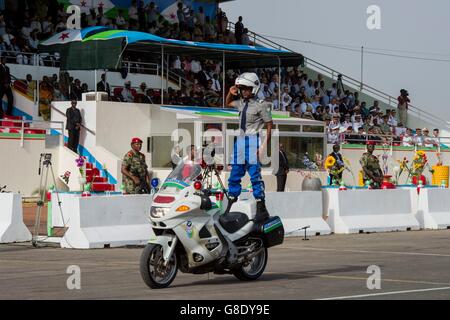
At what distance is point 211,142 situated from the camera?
3241cm

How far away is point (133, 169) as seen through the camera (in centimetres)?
2019

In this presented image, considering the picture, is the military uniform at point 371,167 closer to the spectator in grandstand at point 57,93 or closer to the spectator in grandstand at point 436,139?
the spectator in grandstand at point 57,93

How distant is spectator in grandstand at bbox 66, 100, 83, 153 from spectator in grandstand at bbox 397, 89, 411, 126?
65.6 ft

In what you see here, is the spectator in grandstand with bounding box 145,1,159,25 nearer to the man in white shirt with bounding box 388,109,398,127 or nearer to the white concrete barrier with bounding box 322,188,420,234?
the man in white shirt with bounding box 388,109,398,127

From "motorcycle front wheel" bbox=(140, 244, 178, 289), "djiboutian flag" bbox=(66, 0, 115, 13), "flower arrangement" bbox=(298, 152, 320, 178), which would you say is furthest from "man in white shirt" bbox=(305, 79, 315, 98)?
"motorcycle front wheel" bbox=(140, 244, 178, 289)

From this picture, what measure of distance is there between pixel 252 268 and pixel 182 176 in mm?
1648

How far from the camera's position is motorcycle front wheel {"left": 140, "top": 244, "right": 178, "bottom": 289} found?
12.1 m

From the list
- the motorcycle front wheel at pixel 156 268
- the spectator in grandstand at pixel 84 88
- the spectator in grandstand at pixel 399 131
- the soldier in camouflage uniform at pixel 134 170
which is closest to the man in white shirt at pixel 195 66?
the spectator in grandstand at pixel 84 88

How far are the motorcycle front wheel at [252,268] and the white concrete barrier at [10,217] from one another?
22.4 feet

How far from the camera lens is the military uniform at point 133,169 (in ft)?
65.6

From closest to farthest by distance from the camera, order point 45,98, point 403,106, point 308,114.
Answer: point 45,98 < point 308,114 < point 403,106

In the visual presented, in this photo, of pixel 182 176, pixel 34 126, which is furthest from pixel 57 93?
pixel 182 176

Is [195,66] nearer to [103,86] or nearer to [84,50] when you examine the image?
[103,86]
